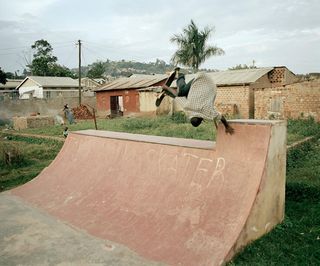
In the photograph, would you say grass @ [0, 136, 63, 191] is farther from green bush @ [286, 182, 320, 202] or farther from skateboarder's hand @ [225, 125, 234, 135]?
green bush @ [286, 182, 320, 202]

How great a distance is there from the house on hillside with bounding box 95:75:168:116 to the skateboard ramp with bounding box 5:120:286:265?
18812mm

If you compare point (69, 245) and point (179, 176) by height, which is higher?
point (179, 176)

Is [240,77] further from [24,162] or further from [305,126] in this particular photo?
[24,162]

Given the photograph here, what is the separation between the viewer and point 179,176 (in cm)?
440

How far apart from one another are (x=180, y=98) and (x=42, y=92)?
3775cm

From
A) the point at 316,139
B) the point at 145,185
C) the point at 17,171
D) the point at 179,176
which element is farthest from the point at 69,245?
the point at 316,139

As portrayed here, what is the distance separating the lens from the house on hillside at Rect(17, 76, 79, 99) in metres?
38.1

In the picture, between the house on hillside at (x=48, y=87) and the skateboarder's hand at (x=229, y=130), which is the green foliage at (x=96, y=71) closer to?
the house on hillside at (x=48, y=87)

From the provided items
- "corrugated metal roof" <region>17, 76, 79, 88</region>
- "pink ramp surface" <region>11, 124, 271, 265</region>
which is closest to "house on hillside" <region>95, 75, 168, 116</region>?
"corrugated metal roof" <region>17, 76, 79, 88</region>

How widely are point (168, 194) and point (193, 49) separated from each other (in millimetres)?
22835

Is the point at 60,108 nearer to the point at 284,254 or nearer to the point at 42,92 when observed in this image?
the point at 42,92

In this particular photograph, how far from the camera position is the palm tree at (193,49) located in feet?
84.3

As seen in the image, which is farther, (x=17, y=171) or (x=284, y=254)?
(x=17, y=171)

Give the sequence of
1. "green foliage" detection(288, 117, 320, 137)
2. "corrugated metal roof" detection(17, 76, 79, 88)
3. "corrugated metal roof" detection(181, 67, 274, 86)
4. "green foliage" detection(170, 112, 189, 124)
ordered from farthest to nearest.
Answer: "corrugated metal roof" detection(17, 76, 79, 88)
"corrugated metal roof" detection(181, 67, 274, 86)
"green foliage" detection(170, 112, 189, 124)
"green foliage" detection(288, 117, 320, 137)
